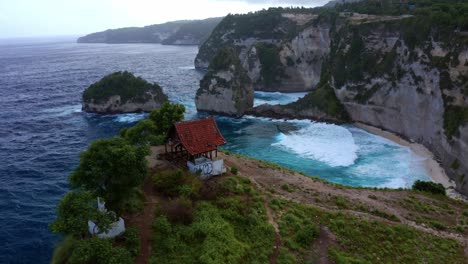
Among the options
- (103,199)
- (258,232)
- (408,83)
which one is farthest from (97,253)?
(408,83)

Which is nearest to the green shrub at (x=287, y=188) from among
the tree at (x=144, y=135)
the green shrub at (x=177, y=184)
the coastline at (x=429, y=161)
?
Answer: the green shrub at (x=177, y=184)

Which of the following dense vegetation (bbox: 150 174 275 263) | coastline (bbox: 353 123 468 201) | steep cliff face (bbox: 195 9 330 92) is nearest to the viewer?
dense vegetation (bbox: 150 174 275 263)

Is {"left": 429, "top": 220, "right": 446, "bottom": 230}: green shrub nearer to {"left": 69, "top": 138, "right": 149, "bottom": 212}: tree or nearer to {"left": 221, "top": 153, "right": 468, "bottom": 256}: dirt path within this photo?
{"left": 221, "top": 153, "right": 468, "bottom": 256}: dirt path

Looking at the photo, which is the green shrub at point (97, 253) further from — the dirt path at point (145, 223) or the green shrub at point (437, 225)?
the green shrub at point (437, 225)

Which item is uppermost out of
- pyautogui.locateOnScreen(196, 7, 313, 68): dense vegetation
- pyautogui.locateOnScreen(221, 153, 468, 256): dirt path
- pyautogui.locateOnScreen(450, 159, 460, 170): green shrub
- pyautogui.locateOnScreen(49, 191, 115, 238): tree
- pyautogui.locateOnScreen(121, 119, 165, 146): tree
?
pyautogui.locateOnScreen(196, 7, 313, 68): dense vegetation

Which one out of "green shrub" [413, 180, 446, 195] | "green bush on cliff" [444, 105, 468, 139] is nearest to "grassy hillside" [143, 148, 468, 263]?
"green shrub" [413, 180, 446, 195]

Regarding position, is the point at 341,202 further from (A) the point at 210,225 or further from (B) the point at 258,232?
(A) the point at 210,225
